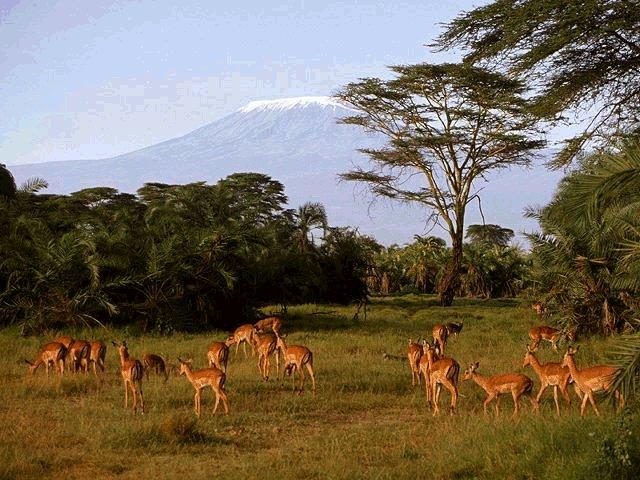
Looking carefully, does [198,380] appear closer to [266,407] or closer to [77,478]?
[266,407]

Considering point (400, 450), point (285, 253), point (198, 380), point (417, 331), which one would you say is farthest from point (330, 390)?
point (285, 253)

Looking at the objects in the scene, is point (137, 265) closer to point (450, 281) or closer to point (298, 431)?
point (298, 431)

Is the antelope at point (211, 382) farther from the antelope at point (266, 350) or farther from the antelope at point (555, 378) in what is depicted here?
the antelope at point (555, 378)

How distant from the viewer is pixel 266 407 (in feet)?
37.7

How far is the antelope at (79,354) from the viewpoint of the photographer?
45.5 feet

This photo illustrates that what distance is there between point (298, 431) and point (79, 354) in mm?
5496

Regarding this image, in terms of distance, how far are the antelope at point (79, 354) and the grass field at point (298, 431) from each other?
1.58 ft

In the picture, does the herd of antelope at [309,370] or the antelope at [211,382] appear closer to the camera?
the herd of antelope at [309,370]

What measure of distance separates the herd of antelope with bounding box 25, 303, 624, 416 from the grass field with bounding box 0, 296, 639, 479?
25cm

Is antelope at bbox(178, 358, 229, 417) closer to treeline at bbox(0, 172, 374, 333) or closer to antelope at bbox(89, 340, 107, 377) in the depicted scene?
antelope at bbox(89, 340, 107, 377)

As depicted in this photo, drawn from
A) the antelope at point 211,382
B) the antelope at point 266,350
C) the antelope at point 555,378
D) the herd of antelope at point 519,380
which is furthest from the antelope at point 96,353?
the antelope at point 555,378

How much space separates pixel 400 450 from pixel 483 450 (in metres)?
1.06

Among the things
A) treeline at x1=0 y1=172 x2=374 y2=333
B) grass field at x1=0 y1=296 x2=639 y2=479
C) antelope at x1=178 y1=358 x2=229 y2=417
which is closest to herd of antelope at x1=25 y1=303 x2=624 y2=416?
antelope at x1=178 y1=358 x2=229 y2=417

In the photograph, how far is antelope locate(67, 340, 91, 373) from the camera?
13.9 m
